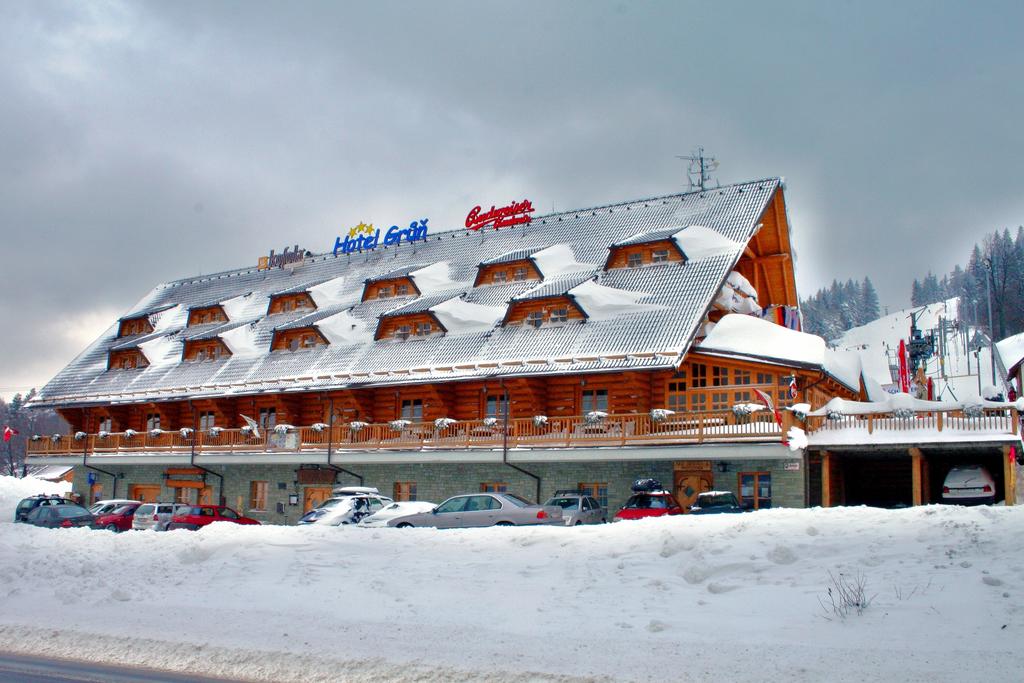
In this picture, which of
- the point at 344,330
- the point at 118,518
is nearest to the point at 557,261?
the point at 344,330

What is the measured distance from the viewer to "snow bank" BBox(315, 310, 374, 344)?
42531 mm

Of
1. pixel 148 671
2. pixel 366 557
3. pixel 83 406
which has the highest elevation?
pixel 83 406

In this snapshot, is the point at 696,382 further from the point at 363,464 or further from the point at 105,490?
the point at 105,490

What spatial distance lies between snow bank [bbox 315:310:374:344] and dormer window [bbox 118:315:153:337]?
16.2 meters

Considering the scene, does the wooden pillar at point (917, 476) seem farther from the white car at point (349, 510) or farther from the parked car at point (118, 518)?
the parked car at point (118, 518)

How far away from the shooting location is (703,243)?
123 ft

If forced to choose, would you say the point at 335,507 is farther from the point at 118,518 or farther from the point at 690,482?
the point at 690,482

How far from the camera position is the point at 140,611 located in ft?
51.4

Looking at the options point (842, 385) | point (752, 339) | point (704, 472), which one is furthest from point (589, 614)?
point (842, 385)

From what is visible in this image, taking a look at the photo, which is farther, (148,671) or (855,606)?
(148,671)

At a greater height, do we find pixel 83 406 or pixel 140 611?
pixel 83 406

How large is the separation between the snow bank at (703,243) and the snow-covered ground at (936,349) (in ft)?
158

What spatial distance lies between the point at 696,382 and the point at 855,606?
2201 cm

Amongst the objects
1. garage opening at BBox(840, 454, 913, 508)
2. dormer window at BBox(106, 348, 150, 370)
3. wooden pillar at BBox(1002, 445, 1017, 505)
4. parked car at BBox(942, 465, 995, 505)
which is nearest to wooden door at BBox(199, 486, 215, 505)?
dormer window at BBox(106, 348, 150, 370)
